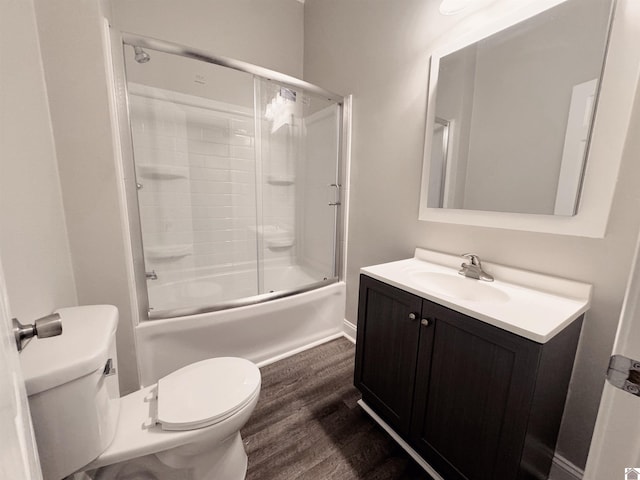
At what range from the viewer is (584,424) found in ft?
3.33

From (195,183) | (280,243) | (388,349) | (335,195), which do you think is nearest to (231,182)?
(195,183)

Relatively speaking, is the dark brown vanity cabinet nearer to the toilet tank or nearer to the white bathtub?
the white bathtub

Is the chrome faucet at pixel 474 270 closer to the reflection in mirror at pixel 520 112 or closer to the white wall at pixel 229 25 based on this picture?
the reflection in mirror at pixel 520 112

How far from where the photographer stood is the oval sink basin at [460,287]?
1.15 metres

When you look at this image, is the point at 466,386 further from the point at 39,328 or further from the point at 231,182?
the point at 231,182

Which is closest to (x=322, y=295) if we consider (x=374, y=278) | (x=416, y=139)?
(x=374, y=278)

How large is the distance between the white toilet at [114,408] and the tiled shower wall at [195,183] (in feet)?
3.03

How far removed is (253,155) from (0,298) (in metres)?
2.11

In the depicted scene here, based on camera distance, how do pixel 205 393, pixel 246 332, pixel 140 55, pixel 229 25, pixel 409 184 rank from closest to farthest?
pixel 205 393 < pixel 140 55 < pixel 409 184 < pixel 246 332 < pixel 229 25

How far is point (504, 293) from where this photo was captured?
1.08 meters

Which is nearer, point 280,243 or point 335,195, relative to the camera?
point 335,195

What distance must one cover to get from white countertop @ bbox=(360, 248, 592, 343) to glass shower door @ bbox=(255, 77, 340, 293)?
2.92ft

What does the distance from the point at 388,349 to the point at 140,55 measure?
196cm

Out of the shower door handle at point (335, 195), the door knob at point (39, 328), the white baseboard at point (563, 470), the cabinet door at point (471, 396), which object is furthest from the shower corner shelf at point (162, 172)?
the white baseboard at point (563, 470)
